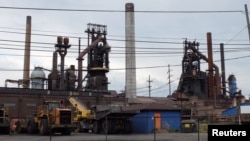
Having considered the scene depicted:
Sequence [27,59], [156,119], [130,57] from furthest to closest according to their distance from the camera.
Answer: [130,57] < [27,59] < [156,119]

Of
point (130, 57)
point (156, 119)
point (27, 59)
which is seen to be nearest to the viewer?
point (156, 119)

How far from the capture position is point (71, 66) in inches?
2904

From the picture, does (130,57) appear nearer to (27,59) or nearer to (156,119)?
(27,59)

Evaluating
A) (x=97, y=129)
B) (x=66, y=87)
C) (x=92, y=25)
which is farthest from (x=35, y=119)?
(x=92, y=25)

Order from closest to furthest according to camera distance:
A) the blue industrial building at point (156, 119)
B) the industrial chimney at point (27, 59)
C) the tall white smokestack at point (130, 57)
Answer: the blue industrial building at point (156, 119), the industrial chimney at point (27, 59), the tall white smokestack at point (130, 57)

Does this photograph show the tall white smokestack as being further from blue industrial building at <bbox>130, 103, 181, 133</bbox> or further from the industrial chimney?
blue industrial building at <bbox>130, 103, 181, 133</bbox>

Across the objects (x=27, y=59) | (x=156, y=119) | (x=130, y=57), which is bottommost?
(x=156, y=119)

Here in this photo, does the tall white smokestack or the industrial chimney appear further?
the tall white smokestack

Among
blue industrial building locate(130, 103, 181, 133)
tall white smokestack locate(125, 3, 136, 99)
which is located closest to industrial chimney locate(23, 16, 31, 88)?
tall white smokestack locate(125, 3, 136, 99)

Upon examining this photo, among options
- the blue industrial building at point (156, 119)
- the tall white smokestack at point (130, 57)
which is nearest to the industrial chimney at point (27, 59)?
the tall white smokestack at point (130, 57)

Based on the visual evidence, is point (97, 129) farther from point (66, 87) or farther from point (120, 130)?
point (66, 87)

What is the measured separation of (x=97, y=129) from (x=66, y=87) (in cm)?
3132


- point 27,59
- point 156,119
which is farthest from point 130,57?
point 156,119

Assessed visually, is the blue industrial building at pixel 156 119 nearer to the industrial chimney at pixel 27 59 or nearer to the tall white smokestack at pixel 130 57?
the tall white smokestack at pixel 130 57
